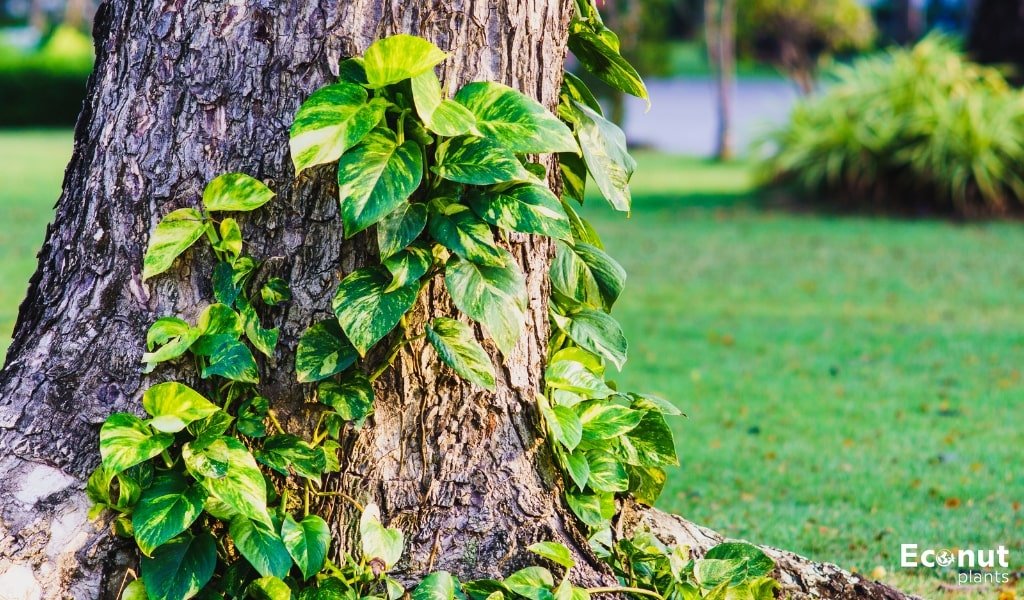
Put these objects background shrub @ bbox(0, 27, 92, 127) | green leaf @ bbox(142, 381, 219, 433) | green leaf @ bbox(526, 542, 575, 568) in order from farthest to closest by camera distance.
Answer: background shrub @ bbox(0, 27, 92, 127) < green leaf @ bbox(526, 542, 575, 568) < green leaf @ bbox(142, 381, 219, 433)

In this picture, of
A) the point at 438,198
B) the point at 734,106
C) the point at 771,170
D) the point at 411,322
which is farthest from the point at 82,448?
the point at 734,106

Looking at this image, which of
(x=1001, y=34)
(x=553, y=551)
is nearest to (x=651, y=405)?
(x=553, y=551)

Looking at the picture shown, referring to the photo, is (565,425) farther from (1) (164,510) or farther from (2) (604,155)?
(1) (164,510)

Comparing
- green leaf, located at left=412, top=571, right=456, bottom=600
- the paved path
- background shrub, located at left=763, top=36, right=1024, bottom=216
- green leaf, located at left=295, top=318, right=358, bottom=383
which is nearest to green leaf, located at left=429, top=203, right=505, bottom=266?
green leaf, located at left=295, top=318, right=358, bottom=383

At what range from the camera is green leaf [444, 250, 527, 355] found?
1853 millimetres

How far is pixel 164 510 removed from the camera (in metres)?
1.81

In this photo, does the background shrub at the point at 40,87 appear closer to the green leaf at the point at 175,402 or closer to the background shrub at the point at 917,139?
the background shrub at the point at 917,139

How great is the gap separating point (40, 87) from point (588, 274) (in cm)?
2019

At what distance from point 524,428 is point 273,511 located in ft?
1.62

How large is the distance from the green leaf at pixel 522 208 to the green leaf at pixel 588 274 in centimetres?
31

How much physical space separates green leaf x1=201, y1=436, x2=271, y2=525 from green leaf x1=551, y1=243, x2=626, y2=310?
0.70 meters

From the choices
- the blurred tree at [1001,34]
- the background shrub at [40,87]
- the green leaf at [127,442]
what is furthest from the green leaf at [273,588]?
the background shrub at [40,87]

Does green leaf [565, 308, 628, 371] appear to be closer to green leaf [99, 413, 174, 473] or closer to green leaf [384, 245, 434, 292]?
green leaf [384, 245, 434, 292]

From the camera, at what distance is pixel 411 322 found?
6.47ft
